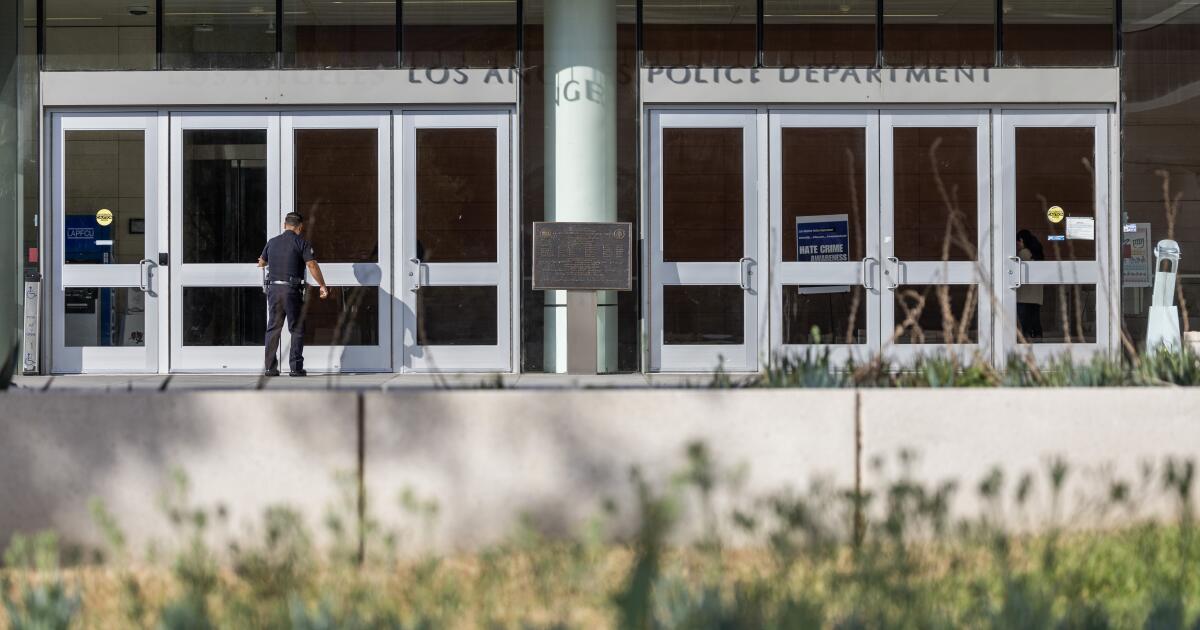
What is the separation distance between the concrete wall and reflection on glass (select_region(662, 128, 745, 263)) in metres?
8.76

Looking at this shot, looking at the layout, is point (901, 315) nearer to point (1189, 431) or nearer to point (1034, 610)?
point (1189, 431)

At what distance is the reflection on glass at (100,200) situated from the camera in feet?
46.4

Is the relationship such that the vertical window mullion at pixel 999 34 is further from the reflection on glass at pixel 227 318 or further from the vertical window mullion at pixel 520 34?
the reflection on glass at pixel 227 318

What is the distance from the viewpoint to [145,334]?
14.1 metres

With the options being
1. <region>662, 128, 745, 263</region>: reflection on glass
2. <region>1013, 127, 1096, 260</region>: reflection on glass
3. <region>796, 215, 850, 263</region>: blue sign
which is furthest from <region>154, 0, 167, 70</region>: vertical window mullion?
<region>1013, 127, 1096, 260</region>: reflection on glass

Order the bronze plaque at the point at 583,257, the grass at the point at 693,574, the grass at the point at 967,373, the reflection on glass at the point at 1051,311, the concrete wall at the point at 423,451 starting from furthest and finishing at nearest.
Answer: the reflection on glass at the point at 1051,311 → the bronze plaque at the point at 583,257 → the grass at the point at 967,373 → the concrete wall at the point at 423,451 → the grass at the point at 693,574

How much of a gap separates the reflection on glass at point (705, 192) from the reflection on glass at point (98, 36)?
5510 mm

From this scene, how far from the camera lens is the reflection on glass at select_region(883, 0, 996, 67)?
14273 millimetres

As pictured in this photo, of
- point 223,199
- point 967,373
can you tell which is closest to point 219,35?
point 223,199

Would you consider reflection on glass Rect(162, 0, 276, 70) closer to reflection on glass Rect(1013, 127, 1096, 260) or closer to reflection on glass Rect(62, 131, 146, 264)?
reflection on glass Rect(62, 131, 146, 264)

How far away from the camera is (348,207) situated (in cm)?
1411

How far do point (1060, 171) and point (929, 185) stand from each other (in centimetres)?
141

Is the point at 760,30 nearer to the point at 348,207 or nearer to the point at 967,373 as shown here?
the point at 348,207

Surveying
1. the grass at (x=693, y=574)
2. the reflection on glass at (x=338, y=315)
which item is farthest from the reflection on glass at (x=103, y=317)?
the grass at (x=693, y=574)
